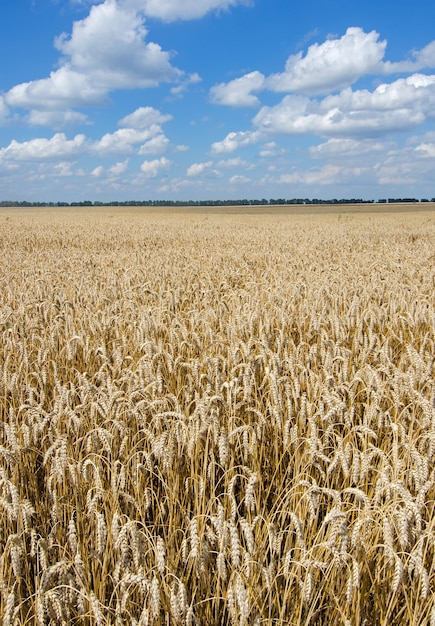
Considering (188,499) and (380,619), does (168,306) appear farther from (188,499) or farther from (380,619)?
(380,619)

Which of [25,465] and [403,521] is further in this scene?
[25,465]

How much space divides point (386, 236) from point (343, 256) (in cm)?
828

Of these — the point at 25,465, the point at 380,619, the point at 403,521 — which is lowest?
the point at 380,619

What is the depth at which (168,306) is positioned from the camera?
5512 mm

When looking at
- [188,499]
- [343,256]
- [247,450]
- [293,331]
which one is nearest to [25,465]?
[188,499]

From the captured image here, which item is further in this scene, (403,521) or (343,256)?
(343,256)

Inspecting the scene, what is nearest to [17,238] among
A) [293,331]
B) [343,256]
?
[343,256]

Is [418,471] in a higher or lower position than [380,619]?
higher

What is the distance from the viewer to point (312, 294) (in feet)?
19.3

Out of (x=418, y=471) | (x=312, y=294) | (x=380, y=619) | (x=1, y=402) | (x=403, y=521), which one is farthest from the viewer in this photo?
(x=312, y=294)

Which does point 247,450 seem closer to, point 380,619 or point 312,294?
point 380,619

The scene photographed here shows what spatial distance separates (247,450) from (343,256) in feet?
29.4

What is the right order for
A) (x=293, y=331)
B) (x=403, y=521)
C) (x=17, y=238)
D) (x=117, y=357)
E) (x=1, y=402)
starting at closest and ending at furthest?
1. (x=403, y=521)
2. (x=1, y=402)
3. (x=117, y=357)
4. (x=293, y=331)
5. (x=17, y=238)

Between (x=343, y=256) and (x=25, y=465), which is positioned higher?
(x=343, y=256)
